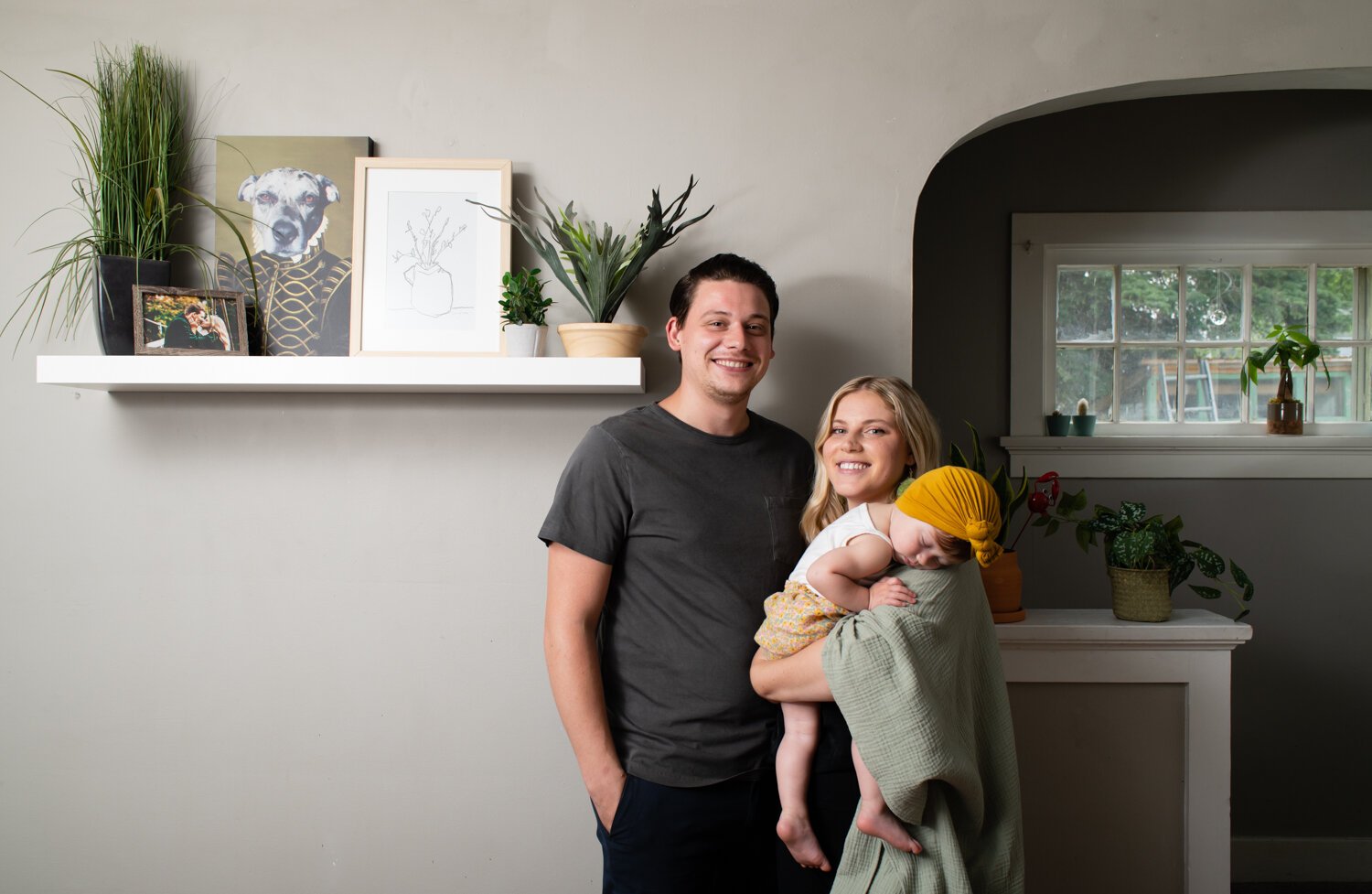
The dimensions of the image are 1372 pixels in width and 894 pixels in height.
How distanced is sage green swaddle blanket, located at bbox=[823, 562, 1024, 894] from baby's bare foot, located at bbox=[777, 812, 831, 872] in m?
0.06

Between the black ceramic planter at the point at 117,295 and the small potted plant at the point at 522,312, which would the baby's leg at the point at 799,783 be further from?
the black ceramic planter at the point at 117,295

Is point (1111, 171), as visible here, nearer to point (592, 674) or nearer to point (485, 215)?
point (485, 215)

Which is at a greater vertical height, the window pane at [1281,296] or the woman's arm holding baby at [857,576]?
the window pane at [1281,296]

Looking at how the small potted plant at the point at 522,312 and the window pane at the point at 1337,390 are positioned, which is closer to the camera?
the small potted plant at the point at 522,312

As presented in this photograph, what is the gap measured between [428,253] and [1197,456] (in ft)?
8.94

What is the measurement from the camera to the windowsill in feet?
9.80

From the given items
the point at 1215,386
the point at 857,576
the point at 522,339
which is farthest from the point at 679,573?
the point at 1215,386

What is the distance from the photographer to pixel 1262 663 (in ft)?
10.0

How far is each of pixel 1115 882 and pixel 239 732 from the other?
6.57 feet

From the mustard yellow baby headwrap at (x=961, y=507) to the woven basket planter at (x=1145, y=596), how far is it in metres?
0.91

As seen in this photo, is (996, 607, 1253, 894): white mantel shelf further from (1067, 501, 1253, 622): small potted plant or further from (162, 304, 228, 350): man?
(162, 304, 228, 350): man

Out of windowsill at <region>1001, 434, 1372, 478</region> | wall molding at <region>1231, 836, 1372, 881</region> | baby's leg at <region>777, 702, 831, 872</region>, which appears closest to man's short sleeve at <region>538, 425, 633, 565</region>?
baby's leg at <region>777, 702, 831, 872</region>

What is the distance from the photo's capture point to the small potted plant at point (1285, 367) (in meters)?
2.96

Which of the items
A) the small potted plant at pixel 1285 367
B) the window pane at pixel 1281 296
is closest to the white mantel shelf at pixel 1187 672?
the small potted plant at pixel 1285 367
